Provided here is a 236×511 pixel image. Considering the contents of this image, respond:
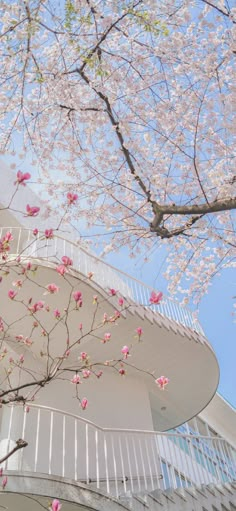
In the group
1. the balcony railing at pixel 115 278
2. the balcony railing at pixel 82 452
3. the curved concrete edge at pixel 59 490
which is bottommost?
the curved concrete edge at pixel 59 490

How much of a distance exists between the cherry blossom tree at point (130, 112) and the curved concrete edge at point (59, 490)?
2953 mm

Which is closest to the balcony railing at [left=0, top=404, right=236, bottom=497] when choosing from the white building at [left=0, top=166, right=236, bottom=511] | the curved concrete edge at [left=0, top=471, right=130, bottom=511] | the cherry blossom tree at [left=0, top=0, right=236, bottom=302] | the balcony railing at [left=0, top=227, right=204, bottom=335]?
the white building at [left=0, top=166, right=236, bottom=511]

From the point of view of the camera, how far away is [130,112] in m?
5.35

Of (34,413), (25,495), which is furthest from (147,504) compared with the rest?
(34,413)

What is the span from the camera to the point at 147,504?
5590mm

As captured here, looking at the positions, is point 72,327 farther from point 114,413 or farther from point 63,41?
point 63,41

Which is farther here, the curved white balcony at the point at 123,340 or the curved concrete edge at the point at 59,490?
the curved white balcony at the point at 123,340

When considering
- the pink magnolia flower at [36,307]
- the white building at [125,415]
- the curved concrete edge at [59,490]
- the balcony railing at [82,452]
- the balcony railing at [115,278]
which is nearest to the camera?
the pink magnolia flower at [36,307]

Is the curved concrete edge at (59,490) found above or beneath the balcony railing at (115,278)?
beneath

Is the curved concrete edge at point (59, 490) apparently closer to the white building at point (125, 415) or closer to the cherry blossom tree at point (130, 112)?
the white building at point (125, 415)

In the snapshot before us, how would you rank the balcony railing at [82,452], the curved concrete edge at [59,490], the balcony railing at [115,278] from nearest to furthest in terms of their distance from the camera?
the curved concrete edge at [59,490] < the balcony railing at [82,452] < the balcony railing at [115,278]

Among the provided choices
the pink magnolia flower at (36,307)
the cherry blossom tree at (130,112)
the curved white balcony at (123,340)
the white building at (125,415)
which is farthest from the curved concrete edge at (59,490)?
the cherry blossom tree at (130,112)

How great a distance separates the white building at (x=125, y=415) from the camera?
619 cm

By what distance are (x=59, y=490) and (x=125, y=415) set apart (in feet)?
12.0
